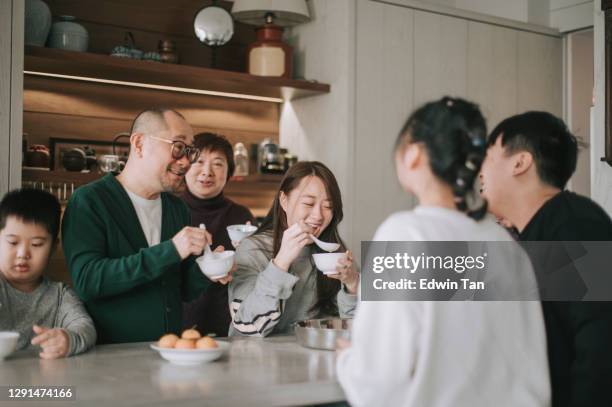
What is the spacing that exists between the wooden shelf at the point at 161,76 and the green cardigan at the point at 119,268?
1318 millimetres

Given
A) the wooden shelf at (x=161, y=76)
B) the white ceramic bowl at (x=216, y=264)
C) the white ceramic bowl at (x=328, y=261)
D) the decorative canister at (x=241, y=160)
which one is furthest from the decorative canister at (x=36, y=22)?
the white ceramic bowl at (x=328, y=261)

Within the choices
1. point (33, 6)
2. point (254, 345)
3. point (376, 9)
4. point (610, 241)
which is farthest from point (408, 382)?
point (376, 9)

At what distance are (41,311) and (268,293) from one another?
25.9 inches

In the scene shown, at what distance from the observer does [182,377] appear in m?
1.75

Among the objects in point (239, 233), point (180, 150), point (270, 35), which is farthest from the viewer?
point (270, 35)

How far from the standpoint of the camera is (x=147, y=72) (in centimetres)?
→ 369

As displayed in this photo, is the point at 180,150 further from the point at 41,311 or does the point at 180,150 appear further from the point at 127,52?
the point at 127,52

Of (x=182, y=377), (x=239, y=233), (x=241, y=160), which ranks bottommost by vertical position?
(x=182, y=377)

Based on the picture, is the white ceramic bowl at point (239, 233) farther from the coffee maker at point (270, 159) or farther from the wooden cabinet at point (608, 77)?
the wooden cabinet at point (608, 77)

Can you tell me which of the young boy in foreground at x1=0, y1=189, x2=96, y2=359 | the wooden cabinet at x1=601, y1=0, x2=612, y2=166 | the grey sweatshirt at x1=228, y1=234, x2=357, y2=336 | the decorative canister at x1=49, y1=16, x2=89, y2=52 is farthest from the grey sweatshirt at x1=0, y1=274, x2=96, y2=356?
the wooden cabinet at x1=601, y1=0, x2=612, y2=166

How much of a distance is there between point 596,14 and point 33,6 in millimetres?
2668

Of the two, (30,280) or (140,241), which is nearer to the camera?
(30,280)

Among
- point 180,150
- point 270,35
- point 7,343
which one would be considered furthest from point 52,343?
point 270,35

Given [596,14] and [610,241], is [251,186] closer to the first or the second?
[596,14]
